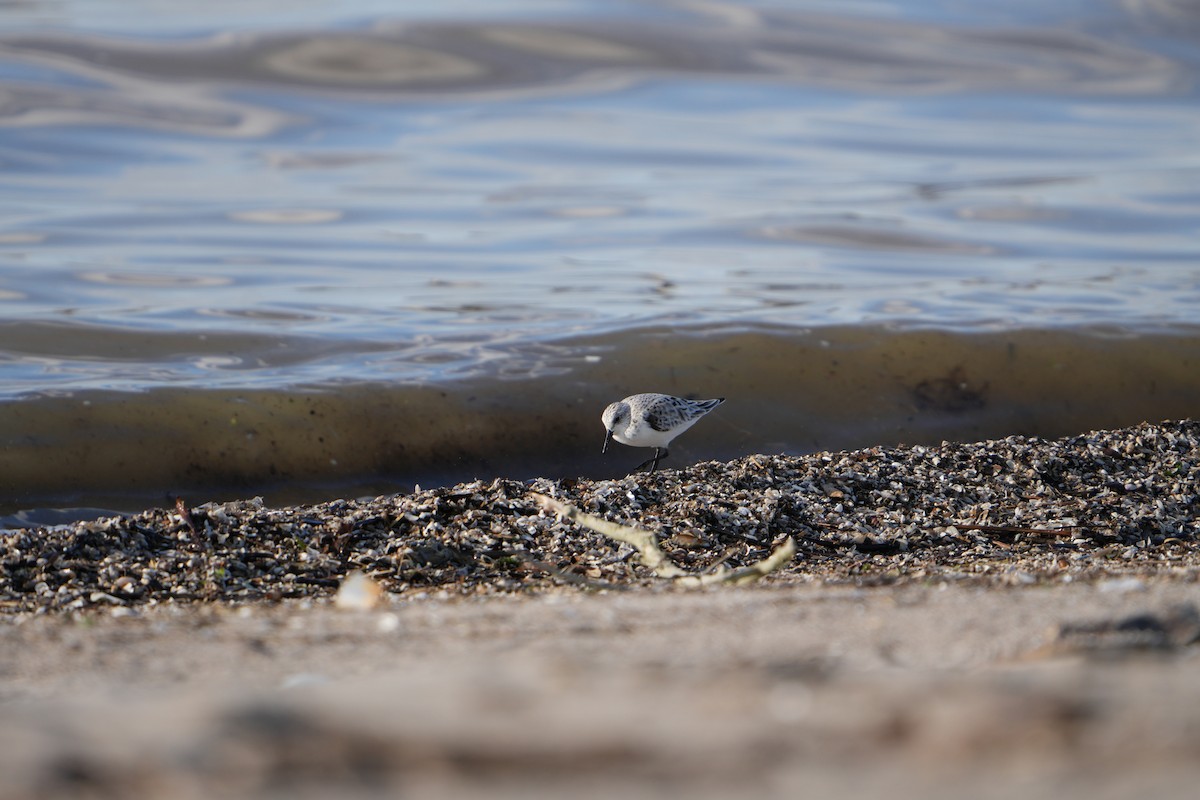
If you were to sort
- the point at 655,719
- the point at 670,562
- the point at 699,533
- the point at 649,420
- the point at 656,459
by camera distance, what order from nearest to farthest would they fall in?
the point at 655,719 < the point at 670,562 < the point at 699,533 < the point at 649,420 < the point at 656,459

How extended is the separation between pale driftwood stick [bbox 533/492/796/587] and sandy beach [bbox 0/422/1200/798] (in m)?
0.06

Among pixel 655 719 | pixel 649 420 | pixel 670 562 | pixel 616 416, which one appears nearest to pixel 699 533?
pixel 670 562

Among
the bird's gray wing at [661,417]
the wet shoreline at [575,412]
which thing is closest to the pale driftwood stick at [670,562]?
the bird's gray wing at [661,417]

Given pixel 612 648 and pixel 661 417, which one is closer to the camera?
pixel 612 648

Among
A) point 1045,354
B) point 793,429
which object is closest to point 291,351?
point 793,429

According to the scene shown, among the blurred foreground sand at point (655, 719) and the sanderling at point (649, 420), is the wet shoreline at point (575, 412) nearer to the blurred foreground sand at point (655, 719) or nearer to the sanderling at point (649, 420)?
the sanderling at point (649, 420)

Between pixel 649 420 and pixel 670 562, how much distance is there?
1894 millimetres

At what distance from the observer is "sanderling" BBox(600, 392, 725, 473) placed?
5633 mm

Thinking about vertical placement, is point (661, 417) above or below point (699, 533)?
above

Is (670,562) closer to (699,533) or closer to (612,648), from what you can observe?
(699,533)

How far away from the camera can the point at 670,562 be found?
12.3 ft

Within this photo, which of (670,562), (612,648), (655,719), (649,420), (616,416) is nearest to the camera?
(655,719)

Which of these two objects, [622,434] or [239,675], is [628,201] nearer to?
[622,434]

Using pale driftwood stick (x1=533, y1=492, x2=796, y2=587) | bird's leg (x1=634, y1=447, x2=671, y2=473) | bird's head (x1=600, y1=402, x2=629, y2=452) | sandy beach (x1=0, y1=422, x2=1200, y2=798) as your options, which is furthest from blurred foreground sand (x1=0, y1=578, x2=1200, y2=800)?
bird's leg (x1=634, y1=447, x2=671, y2=473)
